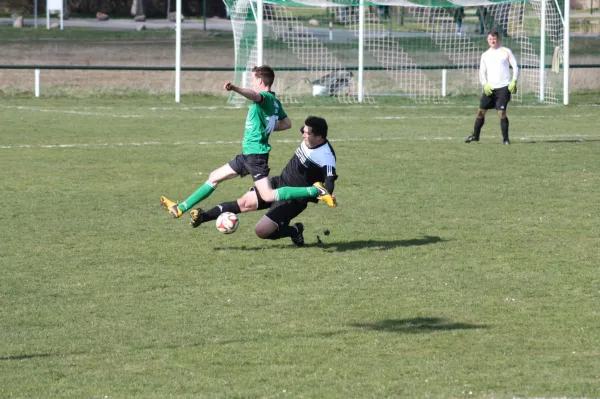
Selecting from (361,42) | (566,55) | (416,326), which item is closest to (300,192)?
(416,326)

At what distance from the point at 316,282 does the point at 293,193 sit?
157 cm

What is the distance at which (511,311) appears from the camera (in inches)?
329

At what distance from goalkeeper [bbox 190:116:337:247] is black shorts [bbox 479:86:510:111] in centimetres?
932

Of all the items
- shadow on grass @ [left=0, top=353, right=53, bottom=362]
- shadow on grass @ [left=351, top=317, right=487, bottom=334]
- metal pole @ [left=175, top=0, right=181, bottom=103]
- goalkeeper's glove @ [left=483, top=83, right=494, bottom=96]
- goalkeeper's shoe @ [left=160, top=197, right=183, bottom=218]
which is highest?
metal pole @ [left=175, top=0, right=181, bottom=103]

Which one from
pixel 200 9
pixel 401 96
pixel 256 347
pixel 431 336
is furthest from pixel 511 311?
pixel 200 9

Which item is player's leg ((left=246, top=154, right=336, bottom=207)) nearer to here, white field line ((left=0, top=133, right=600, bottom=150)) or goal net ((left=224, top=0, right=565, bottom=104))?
white field line ((left=0, top=133, right=600, bottom=150))

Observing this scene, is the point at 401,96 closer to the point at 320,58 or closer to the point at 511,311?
the point at 320,58

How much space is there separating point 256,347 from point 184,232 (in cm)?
469

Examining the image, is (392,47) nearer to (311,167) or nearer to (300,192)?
(311,167)

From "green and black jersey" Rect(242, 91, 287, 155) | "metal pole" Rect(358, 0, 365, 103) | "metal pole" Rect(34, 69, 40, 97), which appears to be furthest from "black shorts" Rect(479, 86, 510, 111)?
"metal pole" Rect(34, 69, 40, 97)

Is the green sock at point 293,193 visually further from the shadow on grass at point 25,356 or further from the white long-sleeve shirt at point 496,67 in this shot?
the white long-sleeve shirt at point 496,67

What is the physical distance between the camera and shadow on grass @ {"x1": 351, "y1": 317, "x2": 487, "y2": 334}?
7.84 meters

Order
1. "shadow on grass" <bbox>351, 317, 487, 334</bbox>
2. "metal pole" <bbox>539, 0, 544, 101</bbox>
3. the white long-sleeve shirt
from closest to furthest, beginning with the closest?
1. "shadow on grass" <bbox>351, 317, 487, 334</bbox>
2. the white long-sleeve shirt
3. "metal pole" <bbox>539, 0, 544, 101</bbox>

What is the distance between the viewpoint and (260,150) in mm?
11070
